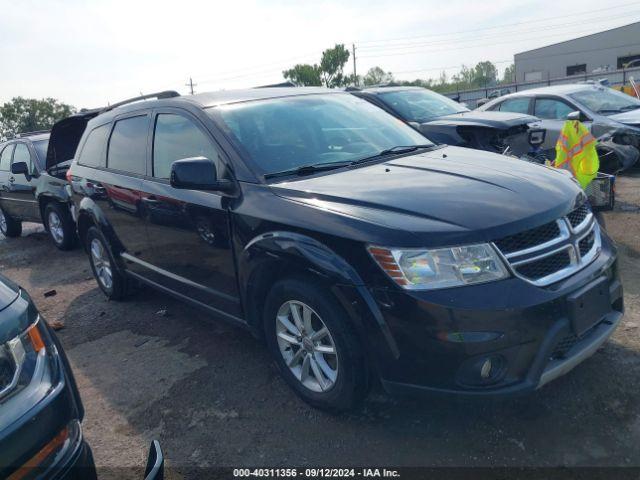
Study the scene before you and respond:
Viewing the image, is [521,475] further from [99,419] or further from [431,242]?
[99,419]

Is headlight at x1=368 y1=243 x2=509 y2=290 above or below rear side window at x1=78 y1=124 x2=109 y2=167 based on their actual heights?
below

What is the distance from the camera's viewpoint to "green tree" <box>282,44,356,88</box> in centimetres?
5788

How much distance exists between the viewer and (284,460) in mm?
2732

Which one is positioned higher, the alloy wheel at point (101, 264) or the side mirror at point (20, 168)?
the side mirror at point (20, 168)

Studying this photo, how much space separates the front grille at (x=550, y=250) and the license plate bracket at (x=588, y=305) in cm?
11

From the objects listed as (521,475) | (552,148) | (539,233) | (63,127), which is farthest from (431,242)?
Answer: (552,148)

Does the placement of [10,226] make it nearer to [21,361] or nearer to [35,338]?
[35,338]

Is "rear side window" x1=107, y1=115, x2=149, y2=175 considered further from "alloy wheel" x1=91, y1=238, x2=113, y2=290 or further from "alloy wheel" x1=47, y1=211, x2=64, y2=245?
"alloy wheel" x1=47, y1=211, x2=64, y2=245

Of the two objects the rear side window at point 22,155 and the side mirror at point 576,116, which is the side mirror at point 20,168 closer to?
the rear side window at point 22,155

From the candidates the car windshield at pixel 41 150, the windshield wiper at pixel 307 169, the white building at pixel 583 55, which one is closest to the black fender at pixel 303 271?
the windshield wiper at pixel 307 169

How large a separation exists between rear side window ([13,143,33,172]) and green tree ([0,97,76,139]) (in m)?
49.4

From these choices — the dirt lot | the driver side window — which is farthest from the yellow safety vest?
the driver side window

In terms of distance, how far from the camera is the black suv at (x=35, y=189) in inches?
311

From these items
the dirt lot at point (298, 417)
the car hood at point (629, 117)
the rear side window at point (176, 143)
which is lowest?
the dirt lot at point (298, 417)
